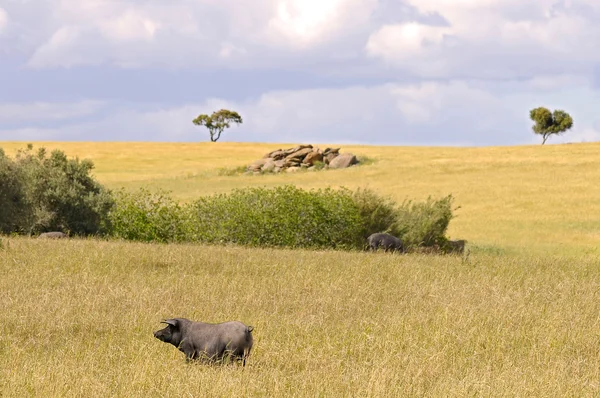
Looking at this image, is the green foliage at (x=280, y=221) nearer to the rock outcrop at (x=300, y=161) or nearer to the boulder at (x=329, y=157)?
the rock outcrop at (x=300, y=161)

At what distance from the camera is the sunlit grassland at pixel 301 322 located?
9.71 metres

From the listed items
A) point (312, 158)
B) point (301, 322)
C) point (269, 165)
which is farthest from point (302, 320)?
point (312, 158)

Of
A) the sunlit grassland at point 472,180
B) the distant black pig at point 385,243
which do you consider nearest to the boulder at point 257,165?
the sunlit grassland at point 472,180

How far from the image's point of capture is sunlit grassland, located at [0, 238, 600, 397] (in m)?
9.71

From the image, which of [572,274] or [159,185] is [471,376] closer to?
[572,274]

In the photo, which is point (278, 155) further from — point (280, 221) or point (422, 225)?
point (280, 221)

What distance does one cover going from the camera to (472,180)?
65.7 m

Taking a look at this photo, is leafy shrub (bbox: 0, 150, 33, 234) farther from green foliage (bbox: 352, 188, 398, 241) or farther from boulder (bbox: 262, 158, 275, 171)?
boulder (bbox: 262, 158, 275, 171)

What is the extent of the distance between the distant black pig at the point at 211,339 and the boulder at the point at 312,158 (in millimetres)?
69434

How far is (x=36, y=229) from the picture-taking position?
3184 cm

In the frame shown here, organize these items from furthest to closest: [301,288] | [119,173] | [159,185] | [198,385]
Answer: [119,173], [159,185], [301,288], [198,385]

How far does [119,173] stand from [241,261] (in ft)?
208

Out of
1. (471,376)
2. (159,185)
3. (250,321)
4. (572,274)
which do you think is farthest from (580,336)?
(159,185)

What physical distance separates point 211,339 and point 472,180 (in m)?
Answer: 57.4
